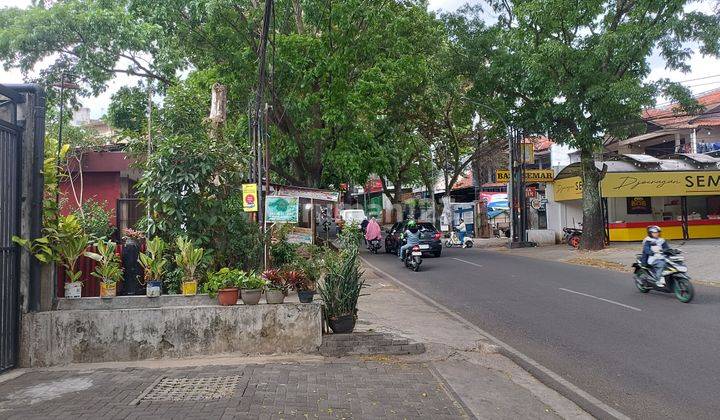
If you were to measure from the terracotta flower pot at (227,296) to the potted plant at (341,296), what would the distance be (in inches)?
41.2

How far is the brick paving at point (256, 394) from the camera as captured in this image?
4.46 metres

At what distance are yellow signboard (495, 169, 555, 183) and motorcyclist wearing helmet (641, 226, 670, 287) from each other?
15103mm

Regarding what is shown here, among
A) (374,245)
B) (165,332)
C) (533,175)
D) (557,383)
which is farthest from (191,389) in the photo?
(533,175)

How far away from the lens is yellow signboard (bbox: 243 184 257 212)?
873 cm

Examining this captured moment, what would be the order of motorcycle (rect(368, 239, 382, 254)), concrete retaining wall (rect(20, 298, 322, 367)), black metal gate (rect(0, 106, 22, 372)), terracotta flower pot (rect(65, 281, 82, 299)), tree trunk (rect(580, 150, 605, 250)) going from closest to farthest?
black metal gate (rect(0, 106, 22, 372)), concrete retaining wall (rect(20, 298, 322, 367)), terracotta flower pot (rect(65, 281, 82, 299)), tree trunk (rect(580, 150, 605, 250)), motorcycle (rect(368, 239, 382, 254))

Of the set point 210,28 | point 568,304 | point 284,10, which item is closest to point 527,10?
point 284,10

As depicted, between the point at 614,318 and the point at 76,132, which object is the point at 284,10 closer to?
the point at 76,132

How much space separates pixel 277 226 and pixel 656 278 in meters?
7.74

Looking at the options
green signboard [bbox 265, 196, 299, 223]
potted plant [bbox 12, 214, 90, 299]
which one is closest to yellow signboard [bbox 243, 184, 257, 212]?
green signboard [bbox 265, 196, 299, 223]

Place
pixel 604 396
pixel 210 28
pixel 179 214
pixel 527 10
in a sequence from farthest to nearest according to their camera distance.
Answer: pixel 527 10
pixel 210 28
pixel 179 214
pixel 604 396

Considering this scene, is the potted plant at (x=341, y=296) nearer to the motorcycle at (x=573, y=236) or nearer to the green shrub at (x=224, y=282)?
the green shrub at (x=224, y=282)

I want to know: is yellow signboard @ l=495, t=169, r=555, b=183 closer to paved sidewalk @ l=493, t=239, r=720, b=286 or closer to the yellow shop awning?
the yellow shop awning

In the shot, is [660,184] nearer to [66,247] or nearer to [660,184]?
[660,184]

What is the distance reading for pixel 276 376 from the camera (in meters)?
5.52
